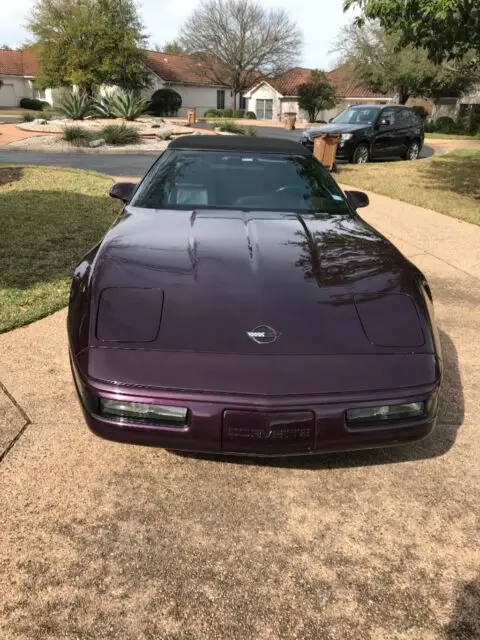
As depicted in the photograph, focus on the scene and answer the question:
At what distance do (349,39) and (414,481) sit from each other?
139 ft

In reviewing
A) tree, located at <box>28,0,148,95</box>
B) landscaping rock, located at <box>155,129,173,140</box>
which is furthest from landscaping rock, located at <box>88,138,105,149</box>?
tree, located at <box>28,0,148,95</box>

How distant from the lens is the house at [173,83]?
5328 centimetres

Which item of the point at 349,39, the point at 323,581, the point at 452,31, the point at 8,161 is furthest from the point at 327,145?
the point at 349,39

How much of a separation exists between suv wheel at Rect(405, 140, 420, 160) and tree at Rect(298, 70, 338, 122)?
34.3m

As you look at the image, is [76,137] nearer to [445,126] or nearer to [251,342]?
[251,342]

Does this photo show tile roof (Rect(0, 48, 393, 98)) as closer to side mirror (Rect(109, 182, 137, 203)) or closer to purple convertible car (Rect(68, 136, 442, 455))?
side mirror (Rect(109, 182, 137, 203))

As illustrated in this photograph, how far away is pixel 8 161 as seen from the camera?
13.7 m

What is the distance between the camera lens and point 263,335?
7.61 ft

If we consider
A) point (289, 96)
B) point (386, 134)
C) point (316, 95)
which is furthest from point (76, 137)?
Result: point (289, 96)

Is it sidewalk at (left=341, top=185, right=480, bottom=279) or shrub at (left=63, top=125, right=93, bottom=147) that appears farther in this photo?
shrub at (left=63, top=125, right=93, bottom=147)

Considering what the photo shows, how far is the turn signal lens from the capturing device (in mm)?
2152

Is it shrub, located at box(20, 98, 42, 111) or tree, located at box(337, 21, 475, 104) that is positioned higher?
tree, located at box(337, 21, 475, 104)

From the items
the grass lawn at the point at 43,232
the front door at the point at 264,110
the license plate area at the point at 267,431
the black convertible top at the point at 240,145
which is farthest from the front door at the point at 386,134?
the front door at the point at 264,110

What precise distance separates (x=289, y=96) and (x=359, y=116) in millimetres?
41364
